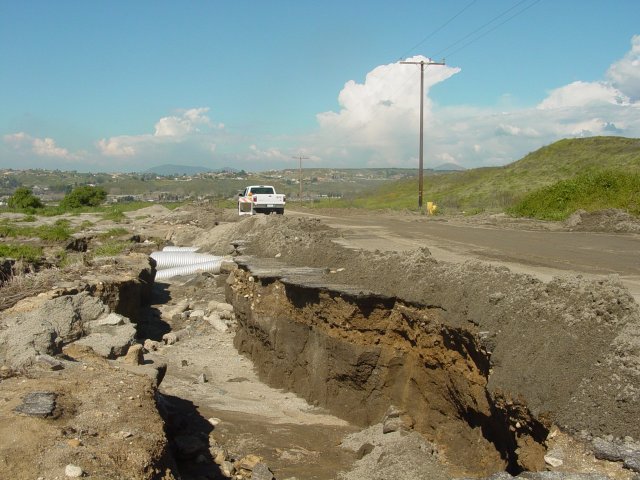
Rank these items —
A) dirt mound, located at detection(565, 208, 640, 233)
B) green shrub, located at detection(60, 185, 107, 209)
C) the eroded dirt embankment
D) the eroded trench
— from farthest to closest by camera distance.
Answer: green shrub, located at detection(60, 185, 107, 209), dirt mound, located at detection(565, 208, 640, 233), the eroded trench, the eroded dirt embankment

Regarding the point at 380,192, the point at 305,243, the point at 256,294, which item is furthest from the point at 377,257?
the point at 380,192

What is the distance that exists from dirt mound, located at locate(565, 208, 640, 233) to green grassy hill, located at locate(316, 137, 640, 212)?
11987mm

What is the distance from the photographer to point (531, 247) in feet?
52.2

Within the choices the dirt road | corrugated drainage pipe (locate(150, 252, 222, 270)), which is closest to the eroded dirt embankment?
the dirt road

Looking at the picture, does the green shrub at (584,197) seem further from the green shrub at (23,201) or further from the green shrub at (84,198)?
the green shrub at (84,198)

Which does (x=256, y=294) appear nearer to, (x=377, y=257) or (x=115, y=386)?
(x=377, y=257)

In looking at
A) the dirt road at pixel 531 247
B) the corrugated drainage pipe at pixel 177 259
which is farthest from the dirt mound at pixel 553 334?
the corrugated drainage pipe at pixel 177 259

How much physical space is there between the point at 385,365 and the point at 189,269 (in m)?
11.9

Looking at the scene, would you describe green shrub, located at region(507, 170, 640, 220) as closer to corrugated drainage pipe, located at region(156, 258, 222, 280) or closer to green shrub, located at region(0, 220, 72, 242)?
corrugated drainage pipe, located at region(156, 258, 222, 280)

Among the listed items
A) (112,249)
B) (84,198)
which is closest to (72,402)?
(112,249)

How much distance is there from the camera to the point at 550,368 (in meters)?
5.68

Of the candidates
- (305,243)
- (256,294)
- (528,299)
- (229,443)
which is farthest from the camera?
(305,243)

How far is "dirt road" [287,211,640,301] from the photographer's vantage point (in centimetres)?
1190

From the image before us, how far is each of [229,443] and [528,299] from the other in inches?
152
